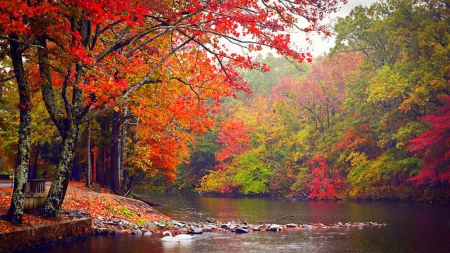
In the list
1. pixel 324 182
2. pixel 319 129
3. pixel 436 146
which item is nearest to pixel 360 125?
pixel 324 182

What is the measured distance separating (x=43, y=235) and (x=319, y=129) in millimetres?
40414

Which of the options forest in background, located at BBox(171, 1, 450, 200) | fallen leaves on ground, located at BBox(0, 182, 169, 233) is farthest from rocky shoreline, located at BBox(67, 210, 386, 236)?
forest in background, located at BBox(171, 1, 450, 200)

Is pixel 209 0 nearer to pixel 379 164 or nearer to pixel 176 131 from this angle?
pixel 176 131

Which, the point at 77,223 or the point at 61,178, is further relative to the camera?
the point at 77,223

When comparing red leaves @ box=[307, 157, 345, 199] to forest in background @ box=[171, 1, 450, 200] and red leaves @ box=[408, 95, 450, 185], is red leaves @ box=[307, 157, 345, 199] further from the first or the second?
red leaves @ box=[408, 95, 450, 185]

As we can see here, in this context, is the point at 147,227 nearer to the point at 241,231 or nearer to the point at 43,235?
the point at 241,231

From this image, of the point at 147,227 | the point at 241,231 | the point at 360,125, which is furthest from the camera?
the point at 360,125

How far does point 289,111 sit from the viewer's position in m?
53.6

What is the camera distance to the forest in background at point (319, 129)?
26.8 m

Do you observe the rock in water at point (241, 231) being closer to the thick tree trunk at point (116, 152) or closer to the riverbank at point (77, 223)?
the riverbank at point (77, 223)

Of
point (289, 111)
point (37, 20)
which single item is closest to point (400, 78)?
point (289, 111)

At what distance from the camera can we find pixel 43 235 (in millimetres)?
11805

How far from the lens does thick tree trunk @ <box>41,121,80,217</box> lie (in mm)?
12977

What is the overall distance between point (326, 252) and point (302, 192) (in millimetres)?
34615
